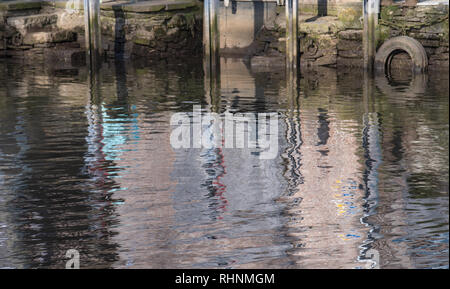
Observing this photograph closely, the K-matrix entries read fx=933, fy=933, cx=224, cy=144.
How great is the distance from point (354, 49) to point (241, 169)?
13.6 m

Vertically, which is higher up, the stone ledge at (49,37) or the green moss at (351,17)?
the green moss at (351,17)

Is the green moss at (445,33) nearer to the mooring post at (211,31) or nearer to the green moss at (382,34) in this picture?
the green moss at (382,34)

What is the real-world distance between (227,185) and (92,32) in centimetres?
1501

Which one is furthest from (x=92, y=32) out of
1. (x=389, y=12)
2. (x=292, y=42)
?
(x=389, y=12)

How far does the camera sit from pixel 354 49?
26547 millimetres

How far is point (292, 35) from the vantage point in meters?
25.2

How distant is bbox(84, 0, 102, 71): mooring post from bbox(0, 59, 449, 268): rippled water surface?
215 inches

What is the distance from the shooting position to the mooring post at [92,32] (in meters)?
26.5

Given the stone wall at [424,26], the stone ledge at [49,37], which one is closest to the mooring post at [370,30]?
the stone wall at [424,26]

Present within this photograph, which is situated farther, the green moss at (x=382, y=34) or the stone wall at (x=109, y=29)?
the stone wall at (x=109, y=29)

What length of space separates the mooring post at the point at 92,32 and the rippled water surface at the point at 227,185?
215 inches

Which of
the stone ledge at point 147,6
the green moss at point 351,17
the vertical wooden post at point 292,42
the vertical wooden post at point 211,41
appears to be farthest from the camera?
the stone ledge at point 147,6

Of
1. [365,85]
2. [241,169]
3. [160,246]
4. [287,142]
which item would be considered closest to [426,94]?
[365,85]
